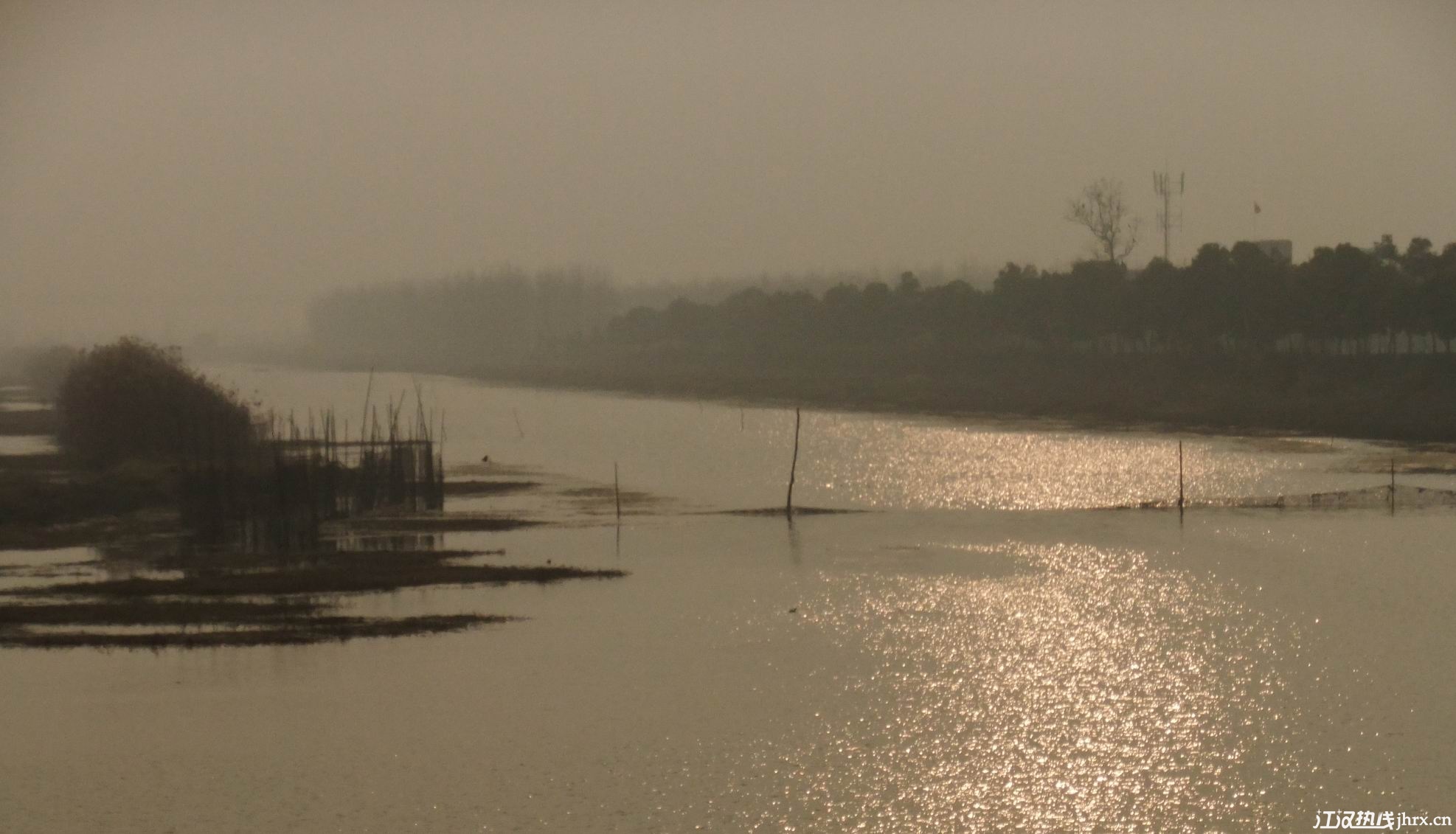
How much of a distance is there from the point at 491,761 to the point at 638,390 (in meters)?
109

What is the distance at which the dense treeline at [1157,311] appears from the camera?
80.5m

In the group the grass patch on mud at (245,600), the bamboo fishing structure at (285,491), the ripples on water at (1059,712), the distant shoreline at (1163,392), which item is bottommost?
the ripples on water at (1059,712)

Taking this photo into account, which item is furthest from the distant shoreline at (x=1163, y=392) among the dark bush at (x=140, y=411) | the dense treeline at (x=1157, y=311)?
the dark bush at (x=140, y=411)

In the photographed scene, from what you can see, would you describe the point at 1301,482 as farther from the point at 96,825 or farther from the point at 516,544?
the point at 96,825

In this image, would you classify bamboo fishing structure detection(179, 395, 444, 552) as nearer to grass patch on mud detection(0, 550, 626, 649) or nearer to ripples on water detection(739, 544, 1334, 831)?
grass patch on mud detection(0, 550, 626, 649)

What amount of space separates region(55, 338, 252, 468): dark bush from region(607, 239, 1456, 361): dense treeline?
53.8 m

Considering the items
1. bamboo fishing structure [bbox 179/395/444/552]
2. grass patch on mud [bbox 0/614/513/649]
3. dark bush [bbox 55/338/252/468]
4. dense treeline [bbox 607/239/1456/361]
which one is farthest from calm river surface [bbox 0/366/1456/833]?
dense treeline [bbox 607/239/1456/361]

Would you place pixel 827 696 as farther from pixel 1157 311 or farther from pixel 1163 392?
pixel 1157 311

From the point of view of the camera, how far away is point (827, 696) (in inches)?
1075

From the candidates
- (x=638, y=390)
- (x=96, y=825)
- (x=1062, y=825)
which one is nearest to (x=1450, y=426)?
(x=1062, y=825)

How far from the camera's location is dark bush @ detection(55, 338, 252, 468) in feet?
179

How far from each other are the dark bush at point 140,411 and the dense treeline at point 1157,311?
2120 inches

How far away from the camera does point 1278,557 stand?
39750 millimetres

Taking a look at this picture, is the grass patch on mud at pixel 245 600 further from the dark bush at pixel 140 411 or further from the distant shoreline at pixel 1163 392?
the distant shoreline at pixel 1163 392
